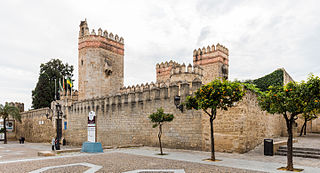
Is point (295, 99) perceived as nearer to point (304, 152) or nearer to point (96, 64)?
point (304, 152)

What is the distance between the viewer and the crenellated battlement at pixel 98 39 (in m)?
29.9

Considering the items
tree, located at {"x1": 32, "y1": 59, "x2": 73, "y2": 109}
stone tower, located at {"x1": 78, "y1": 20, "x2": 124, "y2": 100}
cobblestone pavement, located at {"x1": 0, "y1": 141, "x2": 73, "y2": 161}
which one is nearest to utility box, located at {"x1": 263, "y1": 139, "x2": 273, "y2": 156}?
cobblestone pavement, located at {"x1": 0, "y1": 141, "x2": 73, "y2": 161}

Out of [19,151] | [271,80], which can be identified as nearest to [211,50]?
[271,80]

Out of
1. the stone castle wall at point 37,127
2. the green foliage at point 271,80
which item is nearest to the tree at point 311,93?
the green foliage at point 271,80

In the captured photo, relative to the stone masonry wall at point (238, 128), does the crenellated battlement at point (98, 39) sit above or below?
above

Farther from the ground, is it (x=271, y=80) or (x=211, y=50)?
(x=211, y=50)

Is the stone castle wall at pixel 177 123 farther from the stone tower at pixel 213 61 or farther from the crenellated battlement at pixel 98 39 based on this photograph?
the stone tower at pixel 213 61

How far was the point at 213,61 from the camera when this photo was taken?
32625 millimetres

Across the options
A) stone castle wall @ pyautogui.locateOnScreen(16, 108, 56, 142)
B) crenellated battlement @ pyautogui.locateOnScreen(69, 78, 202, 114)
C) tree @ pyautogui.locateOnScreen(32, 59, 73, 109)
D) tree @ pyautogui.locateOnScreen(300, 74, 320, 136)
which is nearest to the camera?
tree @ pyautogui.locateOnScreen(300, 74, 320, 136)

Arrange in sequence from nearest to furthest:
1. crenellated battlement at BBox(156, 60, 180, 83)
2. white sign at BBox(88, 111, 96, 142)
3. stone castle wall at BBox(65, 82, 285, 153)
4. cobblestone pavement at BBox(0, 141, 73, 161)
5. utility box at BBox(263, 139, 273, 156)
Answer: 1. utility box at BBox(263, 139, 273, 156)
2. stone castle wall at BBox(65, 82, 285, 153)
3. cobblestone pavement at BBox(0, 141, 73, 161)
4. white sign at BBox(88, 111, 96, 142)
5. crenellated battlement at BBox(156, 60, 180, 83)

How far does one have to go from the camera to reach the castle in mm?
13992

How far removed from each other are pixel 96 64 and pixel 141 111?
1307 centimetres

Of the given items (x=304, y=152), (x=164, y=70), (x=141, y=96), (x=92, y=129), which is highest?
(x=164, y=70)

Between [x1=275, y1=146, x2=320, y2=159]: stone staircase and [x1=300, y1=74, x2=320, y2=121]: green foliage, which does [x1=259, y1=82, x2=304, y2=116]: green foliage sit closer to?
[x1=300, y1=74, x2=320, y2=121]: green foliage
